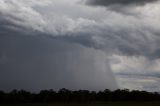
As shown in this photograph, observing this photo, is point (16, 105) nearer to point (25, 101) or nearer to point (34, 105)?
point (34, 105)

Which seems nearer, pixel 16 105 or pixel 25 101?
pixel 16 105

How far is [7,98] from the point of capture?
200 metres

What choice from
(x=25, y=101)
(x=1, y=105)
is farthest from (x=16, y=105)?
(x=25, y=101)

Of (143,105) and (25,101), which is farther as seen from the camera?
(25,101)

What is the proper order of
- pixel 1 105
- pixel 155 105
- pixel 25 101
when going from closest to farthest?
pixel 155 105, pixel 1 105, pixel 25 101

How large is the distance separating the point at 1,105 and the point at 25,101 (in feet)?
94.8

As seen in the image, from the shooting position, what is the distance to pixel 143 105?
531 ft

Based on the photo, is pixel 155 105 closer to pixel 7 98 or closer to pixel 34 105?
pixel 34 105

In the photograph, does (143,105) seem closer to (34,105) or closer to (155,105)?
(155,105)

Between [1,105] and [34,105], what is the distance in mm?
15852

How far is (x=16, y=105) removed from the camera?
174375 millimetres

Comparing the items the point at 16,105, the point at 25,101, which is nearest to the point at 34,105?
the point at 16,105

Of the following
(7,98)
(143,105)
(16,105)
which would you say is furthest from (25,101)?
(143,105)

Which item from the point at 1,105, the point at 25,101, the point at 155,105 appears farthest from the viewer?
the point at 25,101
